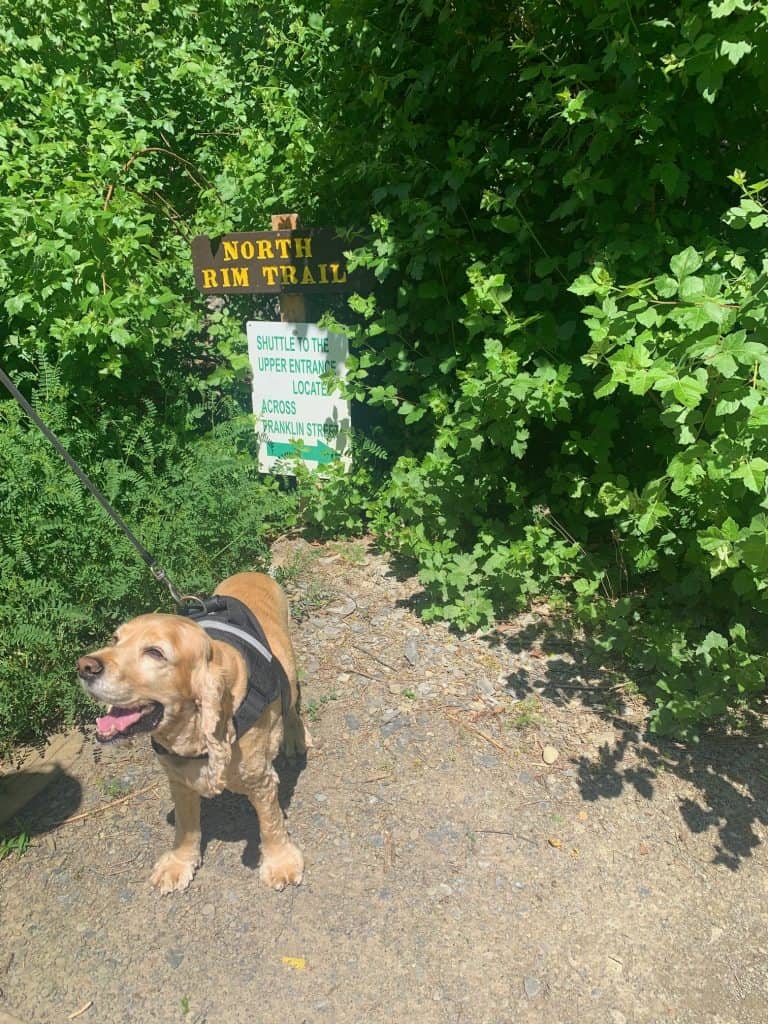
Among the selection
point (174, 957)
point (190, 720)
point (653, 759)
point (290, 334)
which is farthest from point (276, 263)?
point (174, 957)

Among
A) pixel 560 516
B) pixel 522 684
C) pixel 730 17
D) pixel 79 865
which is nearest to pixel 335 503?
pixel 560 516

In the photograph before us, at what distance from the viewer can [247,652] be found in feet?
7.18

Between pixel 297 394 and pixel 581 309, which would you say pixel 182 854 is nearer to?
pixel 581 309

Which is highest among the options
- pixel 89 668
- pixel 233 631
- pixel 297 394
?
pixel 297 394

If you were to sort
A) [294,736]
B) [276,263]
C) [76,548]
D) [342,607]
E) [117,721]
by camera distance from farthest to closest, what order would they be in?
[276,263] < [342,607] < [76,548] < [294,736] < [117,721]

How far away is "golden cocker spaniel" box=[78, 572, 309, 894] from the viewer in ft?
5.86

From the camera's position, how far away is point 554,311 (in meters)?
3.51

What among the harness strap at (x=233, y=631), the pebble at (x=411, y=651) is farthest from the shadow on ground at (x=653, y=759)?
the harness strap at (x=233, y=631)

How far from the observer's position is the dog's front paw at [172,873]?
240 centimetres

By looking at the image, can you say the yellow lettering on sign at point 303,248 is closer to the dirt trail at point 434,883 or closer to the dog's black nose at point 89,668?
the dirt trail at point 434,883

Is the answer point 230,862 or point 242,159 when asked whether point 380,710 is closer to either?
point 230,862

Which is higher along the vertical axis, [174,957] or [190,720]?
[190,720]

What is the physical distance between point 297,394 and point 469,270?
1694 millimetres

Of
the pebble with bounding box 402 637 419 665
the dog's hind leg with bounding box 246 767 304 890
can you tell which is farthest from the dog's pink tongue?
the pebble with bounding box 402 637 419 665
